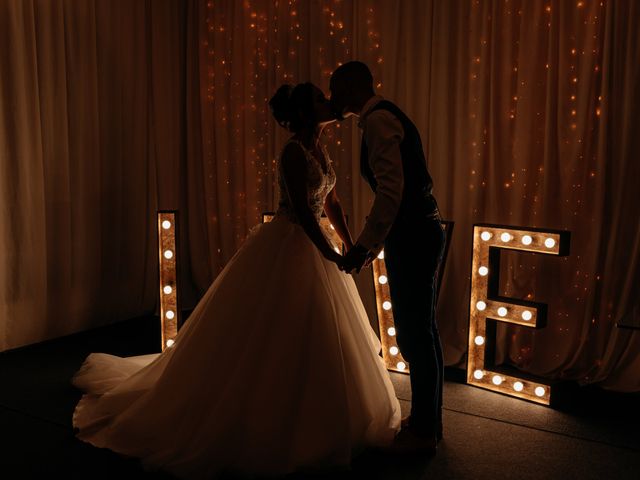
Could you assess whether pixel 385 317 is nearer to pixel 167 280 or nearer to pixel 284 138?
pixel 167 280

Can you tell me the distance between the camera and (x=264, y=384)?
2.29 metres

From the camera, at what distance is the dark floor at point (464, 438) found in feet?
7.72

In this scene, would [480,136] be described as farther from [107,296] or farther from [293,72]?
[107,296]

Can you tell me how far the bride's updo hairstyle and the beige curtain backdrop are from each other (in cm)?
135

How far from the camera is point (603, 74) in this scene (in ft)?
10.3

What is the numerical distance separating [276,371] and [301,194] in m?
0.70

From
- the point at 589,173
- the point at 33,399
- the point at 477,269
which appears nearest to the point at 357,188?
the point at 477,269

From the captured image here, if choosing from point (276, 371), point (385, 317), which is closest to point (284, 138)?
point (385, 317)

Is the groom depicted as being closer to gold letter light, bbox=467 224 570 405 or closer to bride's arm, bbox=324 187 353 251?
bride's arm, bbox=324 187 353 251

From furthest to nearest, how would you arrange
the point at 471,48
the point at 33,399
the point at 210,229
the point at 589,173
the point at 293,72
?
the point at 210,229 < the point at 293,72 < the point at 471,48 < the point at 589,173 < the point at 33,399

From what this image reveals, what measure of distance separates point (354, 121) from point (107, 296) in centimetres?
216

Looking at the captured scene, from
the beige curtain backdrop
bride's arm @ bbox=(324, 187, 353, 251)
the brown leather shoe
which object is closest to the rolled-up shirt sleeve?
bride's arm @ bbox=(324, 187, 353, 251)

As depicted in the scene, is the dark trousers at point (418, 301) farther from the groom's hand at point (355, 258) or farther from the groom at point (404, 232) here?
the groom's hand at point (355, 258)

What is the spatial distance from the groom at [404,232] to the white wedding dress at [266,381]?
149 millimetres
